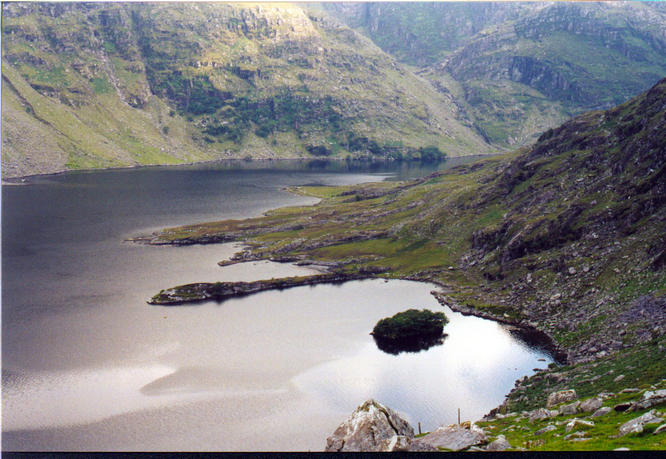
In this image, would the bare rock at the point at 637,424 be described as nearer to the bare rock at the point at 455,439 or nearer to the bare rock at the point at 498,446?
the bare rock at the point at 498,446

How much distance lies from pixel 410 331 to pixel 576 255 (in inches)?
1733

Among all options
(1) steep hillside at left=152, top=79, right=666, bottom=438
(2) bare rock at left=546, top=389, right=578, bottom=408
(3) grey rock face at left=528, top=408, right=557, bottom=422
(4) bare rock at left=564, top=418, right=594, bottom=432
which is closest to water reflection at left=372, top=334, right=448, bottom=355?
(1) steep hillside at left=152, top=79, right=666, bottom=438

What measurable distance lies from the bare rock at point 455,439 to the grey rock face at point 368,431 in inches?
235

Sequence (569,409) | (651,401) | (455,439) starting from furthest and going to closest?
(569,409), (651,401), (455,439)

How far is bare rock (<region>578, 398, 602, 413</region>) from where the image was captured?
56156 millimetres

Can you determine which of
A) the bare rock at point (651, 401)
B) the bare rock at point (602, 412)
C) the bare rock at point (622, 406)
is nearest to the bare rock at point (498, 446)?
the bare rock at point (602, 412)

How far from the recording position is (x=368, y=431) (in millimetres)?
56906

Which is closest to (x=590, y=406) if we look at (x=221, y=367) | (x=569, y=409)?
(x=569, y=409)

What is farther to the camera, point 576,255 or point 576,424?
point 576,255

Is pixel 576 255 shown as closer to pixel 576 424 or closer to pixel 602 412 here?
pixel 602 412

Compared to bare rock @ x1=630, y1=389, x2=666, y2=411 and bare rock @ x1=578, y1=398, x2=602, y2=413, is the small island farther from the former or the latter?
bare rock @ x1=630, y1=389, x2=666, y2=411

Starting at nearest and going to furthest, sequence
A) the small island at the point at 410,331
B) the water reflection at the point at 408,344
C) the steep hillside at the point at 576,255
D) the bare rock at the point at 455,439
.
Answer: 1. the bare rock at the point at 455,439
2. the steep hillside at the point at 576,255
3. the water reflection at the point at 408,344
4. the small island at the point at 410,331

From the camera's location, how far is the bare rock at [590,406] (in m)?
56.2

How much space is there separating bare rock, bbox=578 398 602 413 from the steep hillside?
10925 mm
